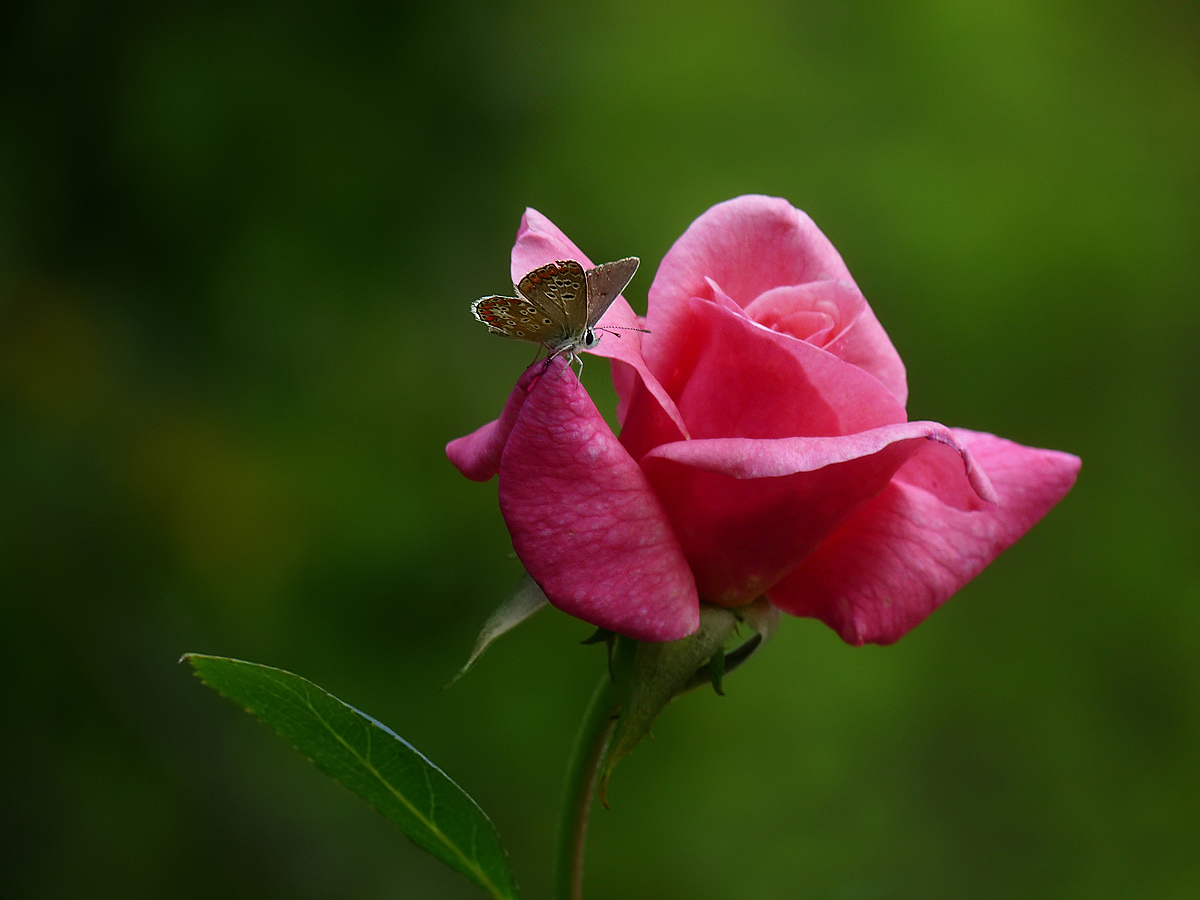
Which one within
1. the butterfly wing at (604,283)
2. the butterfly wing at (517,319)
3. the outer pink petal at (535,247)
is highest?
the outer pink petal at (535,247)

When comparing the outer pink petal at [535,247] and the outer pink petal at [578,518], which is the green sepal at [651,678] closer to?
the outer pink petal at [578,518]

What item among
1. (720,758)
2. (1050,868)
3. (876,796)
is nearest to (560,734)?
(720,758)

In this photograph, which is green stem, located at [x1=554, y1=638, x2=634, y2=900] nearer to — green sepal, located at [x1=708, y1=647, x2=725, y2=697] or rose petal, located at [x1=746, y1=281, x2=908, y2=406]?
green sepal, located at [x1=708, y1=647, x2=725, y2=697]

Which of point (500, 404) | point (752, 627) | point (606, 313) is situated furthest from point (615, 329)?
point (500, 404)

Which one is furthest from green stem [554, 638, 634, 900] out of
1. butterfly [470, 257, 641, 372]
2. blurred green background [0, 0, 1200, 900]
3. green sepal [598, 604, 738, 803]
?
blurred green background [0, 0, 1200, 900]

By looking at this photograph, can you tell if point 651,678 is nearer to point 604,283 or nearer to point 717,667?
point 717,667

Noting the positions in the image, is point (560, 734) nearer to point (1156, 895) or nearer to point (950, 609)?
point (950, 609)

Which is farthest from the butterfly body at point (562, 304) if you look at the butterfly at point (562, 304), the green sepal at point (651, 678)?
the green sepal at point (651, 678)
